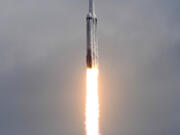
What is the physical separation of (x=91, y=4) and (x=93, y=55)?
868 centimetres

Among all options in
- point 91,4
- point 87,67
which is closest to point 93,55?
point 87,67

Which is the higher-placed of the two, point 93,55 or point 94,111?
point 93,55

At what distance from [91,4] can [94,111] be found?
18466 millimetres

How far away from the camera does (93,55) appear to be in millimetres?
105188

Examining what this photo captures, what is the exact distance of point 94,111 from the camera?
362ft

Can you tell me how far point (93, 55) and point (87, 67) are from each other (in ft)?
7.25

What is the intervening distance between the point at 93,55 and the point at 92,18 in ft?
20.2

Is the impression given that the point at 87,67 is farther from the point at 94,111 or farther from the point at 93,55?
the point at 94,111

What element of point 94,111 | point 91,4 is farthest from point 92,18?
point 94,111

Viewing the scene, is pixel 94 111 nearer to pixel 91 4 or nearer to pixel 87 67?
pixel 87 67

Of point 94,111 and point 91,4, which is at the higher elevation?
point 91,4

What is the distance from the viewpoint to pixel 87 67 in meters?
105

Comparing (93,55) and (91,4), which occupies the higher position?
(91,4)

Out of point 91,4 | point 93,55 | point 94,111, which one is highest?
point 91,4
